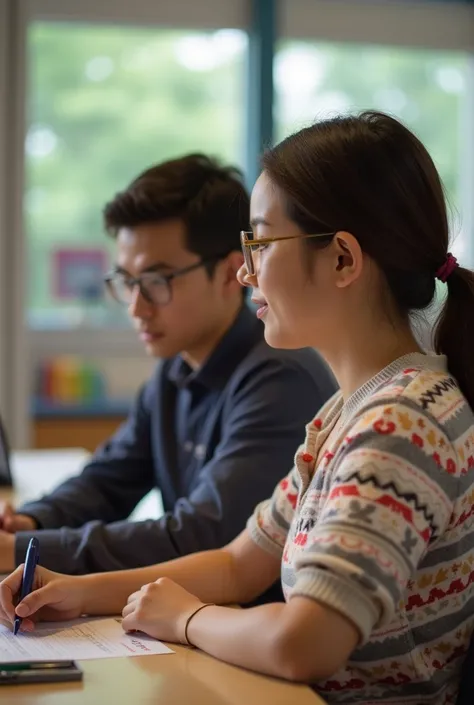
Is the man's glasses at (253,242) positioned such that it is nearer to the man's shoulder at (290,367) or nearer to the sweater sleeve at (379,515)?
the sweater sleeve at (379,515)

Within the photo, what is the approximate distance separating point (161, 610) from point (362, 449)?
1.17 feet

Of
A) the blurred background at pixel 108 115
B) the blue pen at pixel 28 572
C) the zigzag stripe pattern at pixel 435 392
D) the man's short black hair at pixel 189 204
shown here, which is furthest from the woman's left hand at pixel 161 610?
the blurred background at pixel 108 115

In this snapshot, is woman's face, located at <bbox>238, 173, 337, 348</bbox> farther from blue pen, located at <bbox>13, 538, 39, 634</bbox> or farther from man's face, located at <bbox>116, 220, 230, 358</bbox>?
man's face, located at <bbox>116, 220, 230, 358</bbox>

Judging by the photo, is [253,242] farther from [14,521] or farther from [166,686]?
[14,521]

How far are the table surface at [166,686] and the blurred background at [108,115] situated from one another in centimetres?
364

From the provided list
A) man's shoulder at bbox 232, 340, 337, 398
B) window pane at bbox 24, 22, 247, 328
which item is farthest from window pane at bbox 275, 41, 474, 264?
man's shoulder at bbox 232, 340, 337, 398

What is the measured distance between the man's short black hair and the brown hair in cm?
78

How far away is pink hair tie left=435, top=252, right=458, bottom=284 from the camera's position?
1.25 metres

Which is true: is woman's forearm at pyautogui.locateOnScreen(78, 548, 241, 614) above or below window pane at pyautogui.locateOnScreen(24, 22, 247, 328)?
below

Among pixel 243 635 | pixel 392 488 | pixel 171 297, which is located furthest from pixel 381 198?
pixel 171 297

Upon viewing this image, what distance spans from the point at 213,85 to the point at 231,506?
153 inches

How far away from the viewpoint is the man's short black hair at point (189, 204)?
6.71 feet

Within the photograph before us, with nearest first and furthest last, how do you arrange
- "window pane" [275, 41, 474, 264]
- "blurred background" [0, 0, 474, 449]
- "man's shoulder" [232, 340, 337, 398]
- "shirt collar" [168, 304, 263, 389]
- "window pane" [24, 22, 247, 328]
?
"man's shoulder" [232, 340, 337, 398] < "shirt collar" [168, 304, 263, 389] < "blurred background" [0, 0, 474, 449] < "window pane" [24, 22, 247, 328] < "window pane" [275, 41, 474, 264]

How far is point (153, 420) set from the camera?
7.25 ft
